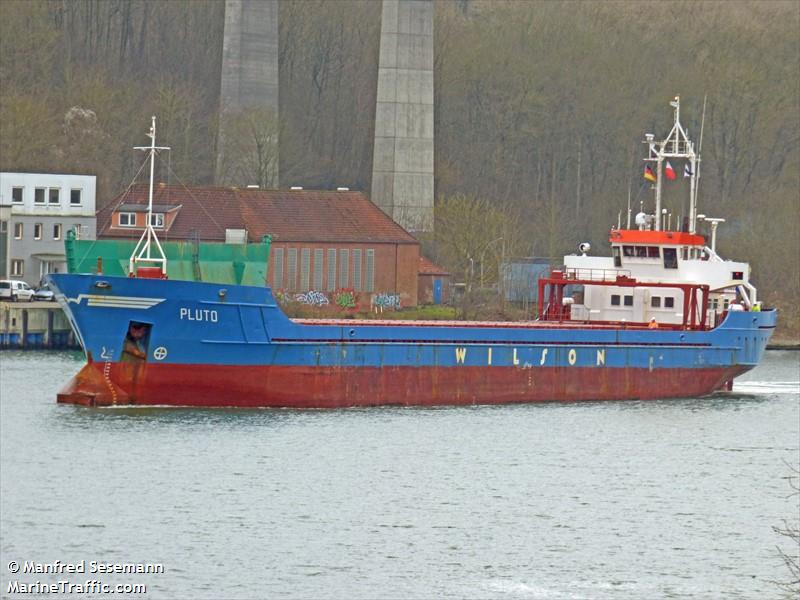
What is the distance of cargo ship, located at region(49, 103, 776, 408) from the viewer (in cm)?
4353

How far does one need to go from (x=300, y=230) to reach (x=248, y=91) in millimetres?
10303

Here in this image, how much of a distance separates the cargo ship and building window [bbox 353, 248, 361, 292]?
56.5ft

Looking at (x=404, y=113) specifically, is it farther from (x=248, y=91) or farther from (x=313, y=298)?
(x=313, y=298)

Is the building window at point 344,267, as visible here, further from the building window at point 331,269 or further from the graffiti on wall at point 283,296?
the graffiti on wall at point 283,296

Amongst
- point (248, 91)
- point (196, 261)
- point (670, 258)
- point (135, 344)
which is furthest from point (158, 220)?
point (135, 344)

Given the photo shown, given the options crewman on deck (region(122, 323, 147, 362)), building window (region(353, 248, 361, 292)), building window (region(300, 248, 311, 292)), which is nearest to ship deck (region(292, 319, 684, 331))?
crewman on deck (region(122, 323, 147, 362))

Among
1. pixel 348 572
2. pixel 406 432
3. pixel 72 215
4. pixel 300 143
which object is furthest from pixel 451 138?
pixel 348 572

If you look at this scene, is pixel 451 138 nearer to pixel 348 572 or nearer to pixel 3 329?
pixel 3 329

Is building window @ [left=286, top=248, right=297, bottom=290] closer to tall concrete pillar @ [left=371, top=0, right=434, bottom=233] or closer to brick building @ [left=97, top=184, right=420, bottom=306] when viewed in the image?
brick building @ [left=97, top=184, right=420, bottom=306]

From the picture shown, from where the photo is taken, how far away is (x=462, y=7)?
109 meters

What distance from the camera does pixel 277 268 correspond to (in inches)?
2768

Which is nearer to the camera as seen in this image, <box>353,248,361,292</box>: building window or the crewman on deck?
the crewman on deck

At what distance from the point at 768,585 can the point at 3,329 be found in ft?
128

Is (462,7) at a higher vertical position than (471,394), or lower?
higher
